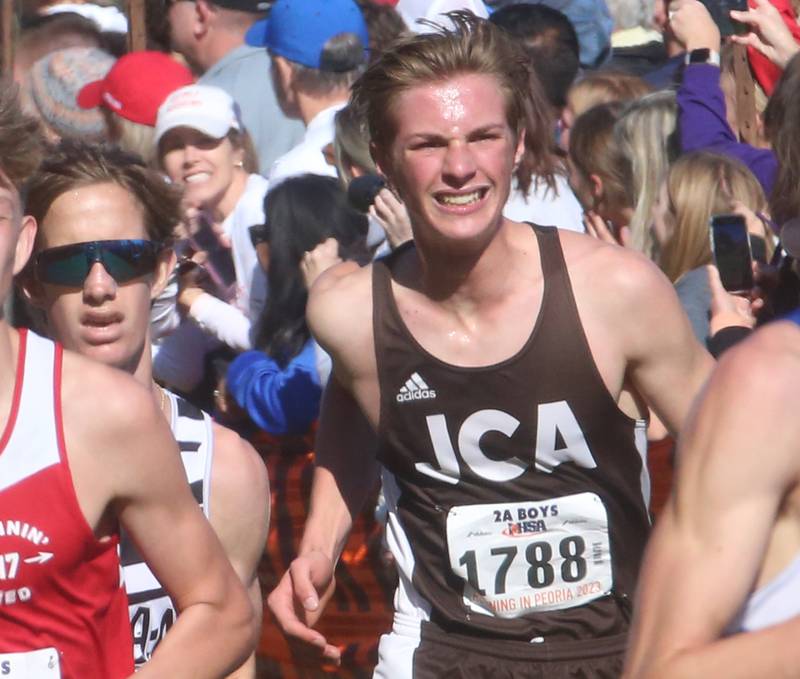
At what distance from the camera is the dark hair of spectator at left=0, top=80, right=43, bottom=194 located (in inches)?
124

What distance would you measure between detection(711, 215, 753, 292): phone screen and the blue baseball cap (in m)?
2.75

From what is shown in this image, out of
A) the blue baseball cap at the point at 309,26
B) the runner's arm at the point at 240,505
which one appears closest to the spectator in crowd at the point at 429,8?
the blue baseball cap at the point at 309,26

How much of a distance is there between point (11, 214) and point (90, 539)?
62 cm

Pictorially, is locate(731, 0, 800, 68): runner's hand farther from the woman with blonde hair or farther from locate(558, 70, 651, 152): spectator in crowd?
locate(558, 70, 651, 152): spectator in crowd

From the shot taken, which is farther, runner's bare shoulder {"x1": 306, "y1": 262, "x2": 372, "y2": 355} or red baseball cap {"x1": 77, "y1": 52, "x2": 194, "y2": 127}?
red baseball cap {"x1": 77, "y1": 52, "x2": 194, "y2": 127}

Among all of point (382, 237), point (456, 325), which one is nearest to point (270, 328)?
point (382, 237)

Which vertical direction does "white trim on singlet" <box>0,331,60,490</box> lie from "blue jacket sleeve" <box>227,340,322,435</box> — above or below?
→ above

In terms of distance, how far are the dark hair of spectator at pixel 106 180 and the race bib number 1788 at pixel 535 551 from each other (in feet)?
3.73

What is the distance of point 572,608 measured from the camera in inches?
160

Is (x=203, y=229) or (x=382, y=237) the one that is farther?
(x=203, y=229)

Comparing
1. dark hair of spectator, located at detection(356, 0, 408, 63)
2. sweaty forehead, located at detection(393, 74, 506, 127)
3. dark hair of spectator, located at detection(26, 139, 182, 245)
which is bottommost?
dark hair of spectator, located at detection(356, 0, 408, 63)

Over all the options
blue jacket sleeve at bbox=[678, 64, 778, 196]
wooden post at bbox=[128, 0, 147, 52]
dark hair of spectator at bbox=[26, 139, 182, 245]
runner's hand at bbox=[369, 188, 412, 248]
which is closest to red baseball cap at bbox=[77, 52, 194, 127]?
wooden post at bbox=[128, 0, 147, 52]

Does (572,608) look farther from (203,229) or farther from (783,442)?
(203,229)

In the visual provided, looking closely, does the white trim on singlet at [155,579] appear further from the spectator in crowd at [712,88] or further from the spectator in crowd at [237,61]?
the spectator in crowd at [237,61]
